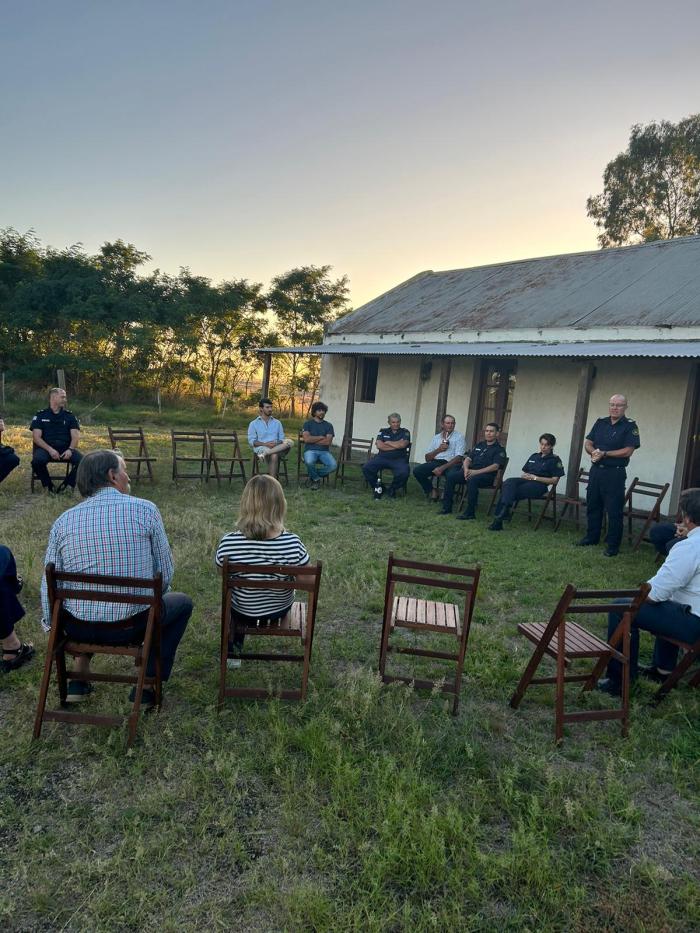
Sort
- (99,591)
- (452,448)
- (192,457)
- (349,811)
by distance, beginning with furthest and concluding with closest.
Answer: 1. (192,457)
2. (452,448)
3. (99,591)
4. (349,811)

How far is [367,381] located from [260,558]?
12225 millimetres

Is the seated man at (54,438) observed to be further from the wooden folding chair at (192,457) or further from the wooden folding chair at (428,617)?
the wooden folding chair at (428,617)

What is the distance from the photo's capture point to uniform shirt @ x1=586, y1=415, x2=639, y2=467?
7.30m

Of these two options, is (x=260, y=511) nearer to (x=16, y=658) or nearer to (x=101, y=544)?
(x=101, y=544)

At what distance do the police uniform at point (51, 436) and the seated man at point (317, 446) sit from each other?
3.54m

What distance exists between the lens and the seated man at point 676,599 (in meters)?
3.52

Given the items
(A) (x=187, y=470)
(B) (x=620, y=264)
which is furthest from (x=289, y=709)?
(B) (x=620, y=264)

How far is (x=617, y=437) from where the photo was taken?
736 cm

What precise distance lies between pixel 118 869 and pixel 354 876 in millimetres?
849

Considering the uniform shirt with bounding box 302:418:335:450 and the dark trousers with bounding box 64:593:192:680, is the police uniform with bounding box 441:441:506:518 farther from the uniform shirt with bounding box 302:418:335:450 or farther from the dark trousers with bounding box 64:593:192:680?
the dark trousers with bounding box 64:593:192:680

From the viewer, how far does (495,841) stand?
254 centimetres

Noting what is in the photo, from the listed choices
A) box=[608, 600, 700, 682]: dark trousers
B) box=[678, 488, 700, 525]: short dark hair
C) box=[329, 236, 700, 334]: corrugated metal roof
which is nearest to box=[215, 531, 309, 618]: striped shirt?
box=[608, 600, 700, 682]: dark trousers

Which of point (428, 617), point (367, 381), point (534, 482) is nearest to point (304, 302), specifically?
point (367, 381)

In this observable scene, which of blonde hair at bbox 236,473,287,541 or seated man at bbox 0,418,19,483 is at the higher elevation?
blonde hair at bbox 236,473,287,541
